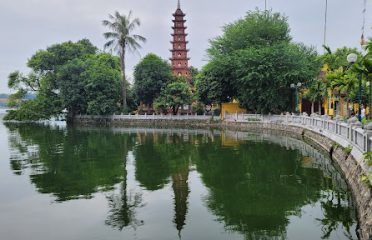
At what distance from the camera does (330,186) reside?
1170 centimetres

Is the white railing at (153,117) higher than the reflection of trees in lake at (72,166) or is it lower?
higher

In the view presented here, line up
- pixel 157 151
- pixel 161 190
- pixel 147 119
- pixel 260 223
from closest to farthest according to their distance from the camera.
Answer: pixel 260 223 → pixel 161 190 → pixel 157 151 → pixel 147 119

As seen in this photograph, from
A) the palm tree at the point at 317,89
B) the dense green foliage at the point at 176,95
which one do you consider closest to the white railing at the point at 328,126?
the palm tree at the point at 317,89

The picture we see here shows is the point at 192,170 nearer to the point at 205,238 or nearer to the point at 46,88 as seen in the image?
the point at 205,238

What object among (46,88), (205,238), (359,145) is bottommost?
(205,238)

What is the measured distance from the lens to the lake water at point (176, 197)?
8.17 m

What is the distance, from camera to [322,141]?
19.6 metres

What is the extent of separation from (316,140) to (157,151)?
8.75 metres

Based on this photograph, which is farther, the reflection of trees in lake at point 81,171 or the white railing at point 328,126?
the white railing at point 328,126

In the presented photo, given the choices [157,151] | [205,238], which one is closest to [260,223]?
[205,238]

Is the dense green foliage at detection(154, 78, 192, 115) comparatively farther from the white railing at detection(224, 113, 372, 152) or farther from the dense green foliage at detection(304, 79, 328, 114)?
the dense green foliage at detection(304, 79, 328, 114)

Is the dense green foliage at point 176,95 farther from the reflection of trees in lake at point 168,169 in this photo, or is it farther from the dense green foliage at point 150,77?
the reflection of trees in lake at point 168,169

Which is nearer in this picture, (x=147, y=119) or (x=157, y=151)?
(x=157, y=151)

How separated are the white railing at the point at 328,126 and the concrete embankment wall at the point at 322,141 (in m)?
0.36
